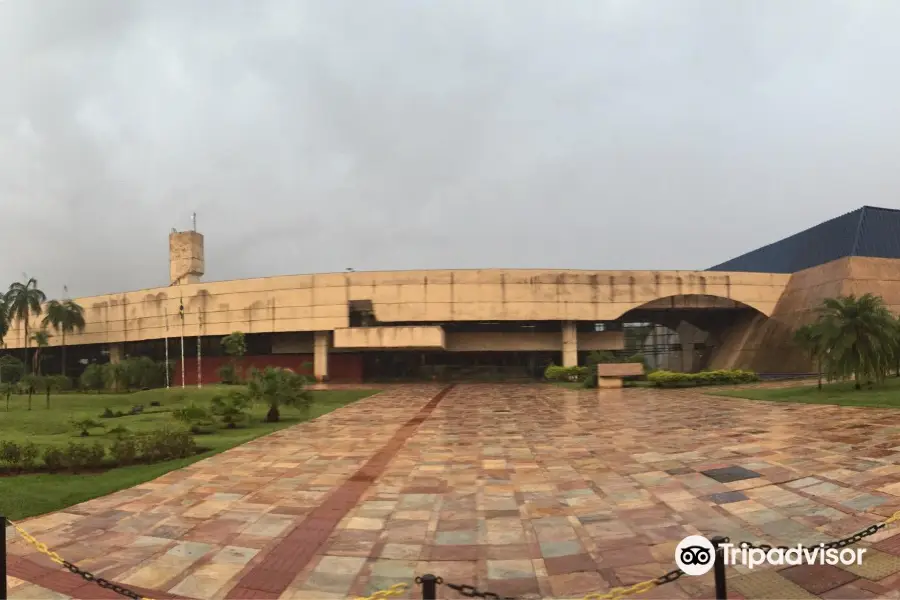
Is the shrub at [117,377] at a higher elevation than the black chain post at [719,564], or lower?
lower

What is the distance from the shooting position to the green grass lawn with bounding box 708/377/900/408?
51.2 ft

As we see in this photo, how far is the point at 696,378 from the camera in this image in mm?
29516

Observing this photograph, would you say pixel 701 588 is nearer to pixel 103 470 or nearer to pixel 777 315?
pixel 103 470

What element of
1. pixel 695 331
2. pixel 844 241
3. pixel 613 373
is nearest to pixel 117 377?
pixel 613 373

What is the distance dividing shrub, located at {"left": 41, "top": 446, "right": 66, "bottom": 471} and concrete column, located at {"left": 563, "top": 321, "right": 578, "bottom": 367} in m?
33.3

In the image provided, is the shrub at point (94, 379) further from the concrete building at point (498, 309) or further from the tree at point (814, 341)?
the tree at point (814, 341)

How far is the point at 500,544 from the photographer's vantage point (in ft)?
19.4

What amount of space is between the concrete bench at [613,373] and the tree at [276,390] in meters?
17.9

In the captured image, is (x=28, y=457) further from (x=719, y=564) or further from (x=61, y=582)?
(x=719, y=564)

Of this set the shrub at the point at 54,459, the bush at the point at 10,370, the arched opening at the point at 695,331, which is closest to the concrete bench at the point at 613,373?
the arched opening at the point at 695,331

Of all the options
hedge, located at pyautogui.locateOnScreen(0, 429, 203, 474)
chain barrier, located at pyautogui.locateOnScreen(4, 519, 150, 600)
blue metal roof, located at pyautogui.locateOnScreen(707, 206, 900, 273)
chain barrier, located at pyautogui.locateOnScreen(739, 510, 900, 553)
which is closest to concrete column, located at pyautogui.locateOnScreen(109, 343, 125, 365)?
hedge, located at pyautogui.locateOnScreen(0, 429, 203, 474)

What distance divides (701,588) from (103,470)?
34.7 ft

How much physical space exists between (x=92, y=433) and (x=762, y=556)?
56.2 feet

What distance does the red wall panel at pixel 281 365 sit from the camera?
42.5 metres
